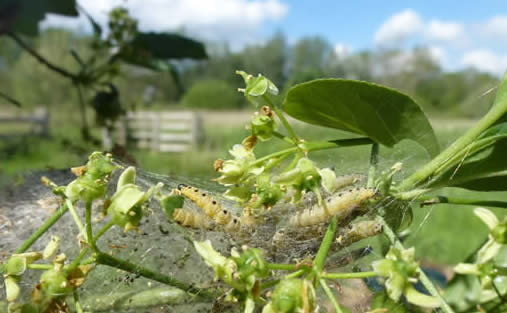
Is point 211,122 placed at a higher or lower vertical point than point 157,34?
lower

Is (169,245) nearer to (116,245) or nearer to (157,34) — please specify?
(116,245)

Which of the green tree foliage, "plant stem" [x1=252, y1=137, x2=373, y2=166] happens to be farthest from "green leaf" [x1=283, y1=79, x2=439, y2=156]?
the green tree foliage

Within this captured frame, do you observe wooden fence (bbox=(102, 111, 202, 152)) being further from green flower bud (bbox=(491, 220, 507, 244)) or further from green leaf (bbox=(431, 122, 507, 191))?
green flower bud (bbox=(491, 220, 507, 244))

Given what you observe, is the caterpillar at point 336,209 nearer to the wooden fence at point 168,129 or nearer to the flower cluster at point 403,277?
the flower cluster at point 403,277

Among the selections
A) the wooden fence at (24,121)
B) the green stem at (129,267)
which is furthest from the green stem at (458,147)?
the wooden fence at (24,121)

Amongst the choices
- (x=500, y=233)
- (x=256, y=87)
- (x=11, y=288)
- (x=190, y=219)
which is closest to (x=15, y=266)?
(x=11, y=288)

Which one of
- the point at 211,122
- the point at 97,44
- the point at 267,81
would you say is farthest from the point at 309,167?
the point at 211,122
